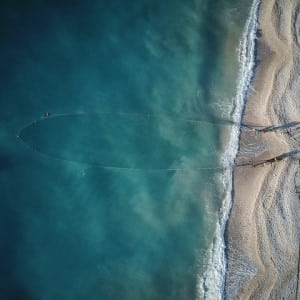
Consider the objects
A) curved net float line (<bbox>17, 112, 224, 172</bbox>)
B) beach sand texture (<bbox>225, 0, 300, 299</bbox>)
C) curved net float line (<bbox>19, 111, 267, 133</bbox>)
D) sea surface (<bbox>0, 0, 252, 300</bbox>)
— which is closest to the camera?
beach sand texture (<bbox>225, 0, 300, 299</bbox>)

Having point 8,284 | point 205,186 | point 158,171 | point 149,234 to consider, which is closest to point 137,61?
point 158,171

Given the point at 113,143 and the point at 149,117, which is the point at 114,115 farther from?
the point at 149,117

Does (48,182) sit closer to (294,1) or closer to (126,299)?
(126,299)

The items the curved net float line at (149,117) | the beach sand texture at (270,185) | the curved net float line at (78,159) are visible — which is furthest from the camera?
the curved net float line at (149,117)

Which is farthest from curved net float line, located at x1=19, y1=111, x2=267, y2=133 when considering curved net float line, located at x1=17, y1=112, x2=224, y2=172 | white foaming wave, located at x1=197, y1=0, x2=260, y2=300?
white foaming wave, located at x1=197, y1=0, x2=260, y2=300

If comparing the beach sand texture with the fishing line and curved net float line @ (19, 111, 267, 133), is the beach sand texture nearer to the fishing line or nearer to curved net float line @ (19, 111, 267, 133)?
curved net float line @ (19, 111, 267, 133)

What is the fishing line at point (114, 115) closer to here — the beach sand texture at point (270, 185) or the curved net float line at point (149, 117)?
the curved net float line at point (149, 117)

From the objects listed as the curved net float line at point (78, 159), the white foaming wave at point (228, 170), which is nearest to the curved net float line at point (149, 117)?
the curved net float line at point (78, 159)
